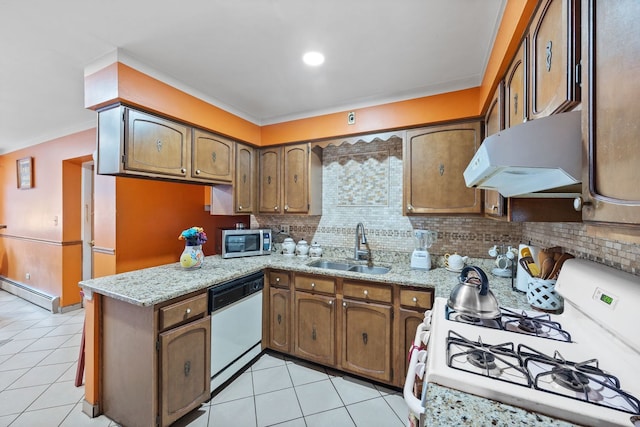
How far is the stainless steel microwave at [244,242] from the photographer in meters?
2.62

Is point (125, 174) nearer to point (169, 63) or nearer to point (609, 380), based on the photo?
point (169, 63)

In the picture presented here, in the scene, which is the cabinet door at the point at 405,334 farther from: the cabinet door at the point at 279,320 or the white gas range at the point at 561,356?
the cabinet door at the point at 279,320

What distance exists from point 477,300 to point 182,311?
1644 millimetres

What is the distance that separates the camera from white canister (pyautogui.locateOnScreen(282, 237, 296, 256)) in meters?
2.89

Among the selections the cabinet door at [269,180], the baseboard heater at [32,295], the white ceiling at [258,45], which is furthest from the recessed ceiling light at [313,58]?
the baseboard heater at [32,295]

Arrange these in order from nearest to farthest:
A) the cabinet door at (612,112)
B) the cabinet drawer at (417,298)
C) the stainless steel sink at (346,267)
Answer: the cabinet door at (612,112)
the cabinet drawer at (417,298)
the stainless steel sink at (346,267)

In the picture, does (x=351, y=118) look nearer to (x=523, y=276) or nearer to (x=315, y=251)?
(x=315, y=251)

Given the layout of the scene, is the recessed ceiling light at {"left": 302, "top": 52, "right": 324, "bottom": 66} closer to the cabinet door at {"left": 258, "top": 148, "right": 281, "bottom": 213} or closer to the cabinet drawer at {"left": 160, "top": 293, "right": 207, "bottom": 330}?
the cabinet door at {"left": 258, "top": 148, "right": 281, "bottom": 213}

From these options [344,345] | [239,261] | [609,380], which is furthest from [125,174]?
[609,380]

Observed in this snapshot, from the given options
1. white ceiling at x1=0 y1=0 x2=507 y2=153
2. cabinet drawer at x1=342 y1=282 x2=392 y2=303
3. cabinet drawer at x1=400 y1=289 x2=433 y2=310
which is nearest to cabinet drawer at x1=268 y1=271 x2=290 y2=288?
cabinet drawer at x1=342 y1=282 x2=392 y2=303

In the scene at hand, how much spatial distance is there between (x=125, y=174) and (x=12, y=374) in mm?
2096

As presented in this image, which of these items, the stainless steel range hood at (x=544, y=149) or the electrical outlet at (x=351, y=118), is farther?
the electrical outlet at (x=351, y=118)

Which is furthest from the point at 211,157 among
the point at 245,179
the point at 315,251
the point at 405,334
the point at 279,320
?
the point at 405,334

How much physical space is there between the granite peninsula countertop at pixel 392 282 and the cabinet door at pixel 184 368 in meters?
0.26
